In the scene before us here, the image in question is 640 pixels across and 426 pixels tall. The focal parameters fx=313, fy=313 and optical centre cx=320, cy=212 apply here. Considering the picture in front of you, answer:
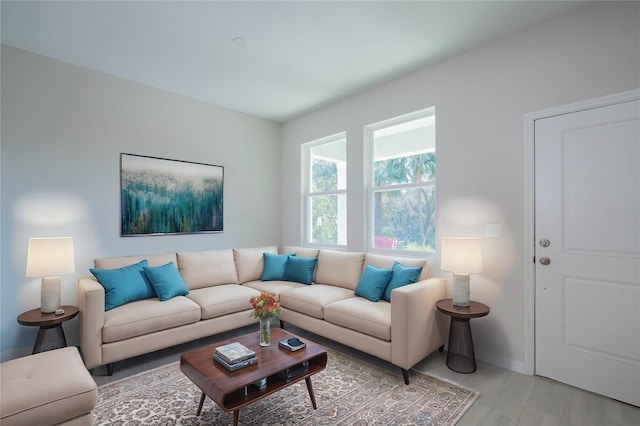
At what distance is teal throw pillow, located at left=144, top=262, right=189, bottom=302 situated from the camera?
9.93ft

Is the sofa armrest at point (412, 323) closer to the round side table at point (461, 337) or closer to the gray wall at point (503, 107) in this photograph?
the round side table at point (461, 337)

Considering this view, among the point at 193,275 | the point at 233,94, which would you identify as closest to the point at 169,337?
the point at 193,275

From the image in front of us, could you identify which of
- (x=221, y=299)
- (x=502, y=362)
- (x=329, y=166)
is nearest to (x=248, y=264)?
(x=221, y=299)

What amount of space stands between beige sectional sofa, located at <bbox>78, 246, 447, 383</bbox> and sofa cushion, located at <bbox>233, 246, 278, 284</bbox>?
0.02 meters

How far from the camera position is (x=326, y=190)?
14.9ft

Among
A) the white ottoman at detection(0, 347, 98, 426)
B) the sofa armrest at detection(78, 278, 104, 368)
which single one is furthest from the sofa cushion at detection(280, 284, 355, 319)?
the white ottoman at detection(0, 347, 98, 426)

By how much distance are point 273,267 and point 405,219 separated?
5.75 ft

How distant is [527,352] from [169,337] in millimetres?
3042

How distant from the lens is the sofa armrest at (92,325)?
242cm

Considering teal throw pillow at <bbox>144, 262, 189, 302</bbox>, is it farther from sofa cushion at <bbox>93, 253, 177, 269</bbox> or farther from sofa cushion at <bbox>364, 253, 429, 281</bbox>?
sofa cushion at <bbox>364, 253, 429, 281</bbox>

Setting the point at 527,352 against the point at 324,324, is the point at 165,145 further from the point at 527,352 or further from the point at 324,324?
the point at 527,352

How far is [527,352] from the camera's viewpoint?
2.56 metres

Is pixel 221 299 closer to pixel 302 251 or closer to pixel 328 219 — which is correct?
pixel 302 251

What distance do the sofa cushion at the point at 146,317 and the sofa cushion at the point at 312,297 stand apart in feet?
3.03
